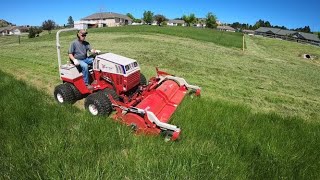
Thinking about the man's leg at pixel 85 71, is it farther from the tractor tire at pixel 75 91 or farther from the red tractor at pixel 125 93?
the tractor tire at pixel 75 91

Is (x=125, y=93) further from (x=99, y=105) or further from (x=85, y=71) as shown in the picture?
(x=85, y=71)

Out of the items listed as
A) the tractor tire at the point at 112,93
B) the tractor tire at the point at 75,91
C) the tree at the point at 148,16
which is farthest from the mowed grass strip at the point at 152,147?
the tree at the point at 148,16

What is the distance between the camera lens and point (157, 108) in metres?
6.83

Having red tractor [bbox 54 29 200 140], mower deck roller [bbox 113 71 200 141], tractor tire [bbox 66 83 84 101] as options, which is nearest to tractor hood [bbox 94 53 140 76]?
red tractor [bbox 54 29 200 140]

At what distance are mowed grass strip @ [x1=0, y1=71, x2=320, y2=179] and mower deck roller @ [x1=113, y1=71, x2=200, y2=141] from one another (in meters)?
0.28

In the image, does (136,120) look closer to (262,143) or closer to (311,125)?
(262,143)

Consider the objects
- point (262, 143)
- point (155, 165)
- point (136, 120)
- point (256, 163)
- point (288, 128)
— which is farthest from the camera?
point (288, 128)

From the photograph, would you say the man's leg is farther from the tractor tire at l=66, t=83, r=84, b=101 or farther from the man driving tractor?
the tractor tire at l=66, t=83, r=84, b=101

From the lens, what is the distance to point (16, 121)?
224 inches

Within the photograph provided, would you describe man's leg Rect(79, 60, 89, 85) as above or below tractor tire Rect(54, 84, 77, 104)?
above

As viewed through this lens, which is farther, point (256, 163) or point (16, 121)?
point (16, 121)

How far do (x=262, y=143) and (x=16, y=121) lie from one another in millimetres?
4968

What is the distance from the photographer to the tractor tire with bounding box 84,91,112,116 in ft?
22.2

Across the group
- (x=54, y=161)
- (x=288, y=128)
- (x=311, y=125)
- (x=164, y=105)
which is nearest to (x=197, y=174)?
(x=54, y=161)
